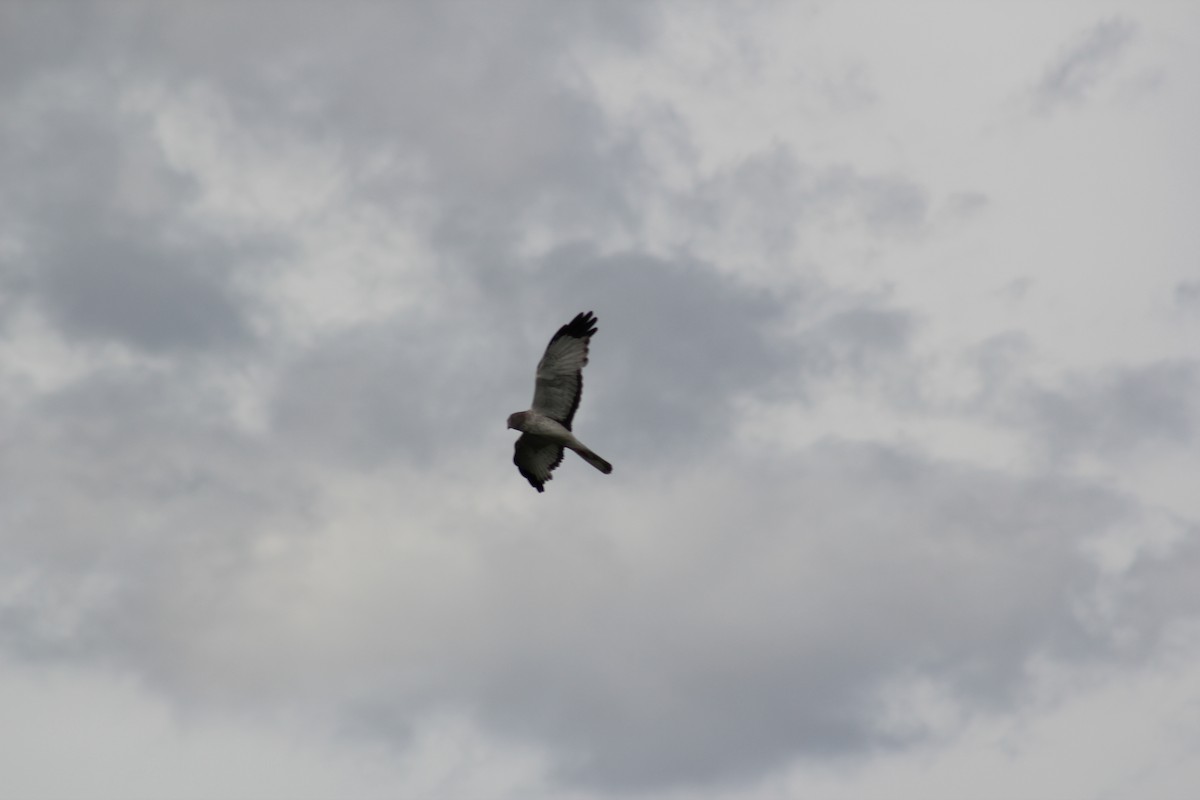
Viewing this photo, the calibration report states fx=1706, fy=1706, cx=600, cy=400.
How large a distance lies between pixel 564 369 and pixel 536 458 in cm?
371

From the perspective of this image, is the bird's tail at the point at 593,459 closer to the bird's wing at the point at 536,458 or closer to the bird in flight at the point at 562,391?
the bird in flight at the point at 562,391

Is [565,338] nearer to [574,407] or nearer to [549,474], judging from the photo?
[574,407]

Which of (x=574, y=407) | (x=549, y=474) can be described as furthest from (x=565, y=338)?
(x=549, y=474)

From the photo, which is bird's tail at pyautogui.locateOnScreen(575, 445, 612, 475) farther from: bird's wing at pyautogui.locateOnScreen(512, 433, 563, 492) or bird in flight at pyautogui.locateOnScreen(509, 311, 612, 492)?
bird's wing at pyautogui.locateOnScreen(512, 433, 563, 492)

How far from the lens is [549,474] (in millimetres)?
47594

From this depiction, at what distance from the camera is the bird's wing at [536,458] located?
47.0 metres

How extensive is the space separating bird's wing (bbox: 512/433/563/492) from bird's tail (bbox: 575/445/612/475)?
68.2 inches

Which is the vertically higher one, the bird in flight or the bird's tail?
the bird in flight

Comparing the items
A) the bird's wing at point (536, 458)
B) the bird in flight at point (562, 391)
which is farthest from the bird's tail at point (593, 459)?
the bird's wing at point (536, 458)

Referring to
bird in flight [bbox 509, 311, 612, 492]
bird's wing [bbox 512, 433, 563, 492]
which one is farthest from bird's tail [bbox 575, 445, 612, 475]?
bird's wing [bbox 512, 433, 563, 492]

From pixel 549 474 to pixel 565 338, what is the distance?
4.84 meters

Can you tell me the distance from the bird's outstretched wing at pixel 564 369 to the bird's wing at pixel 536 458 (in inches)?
74.9

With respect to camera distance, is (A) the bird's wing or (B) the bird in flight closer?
(B) the bird in flight

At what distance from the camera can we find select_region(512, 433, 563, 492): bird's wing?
4700 cm
